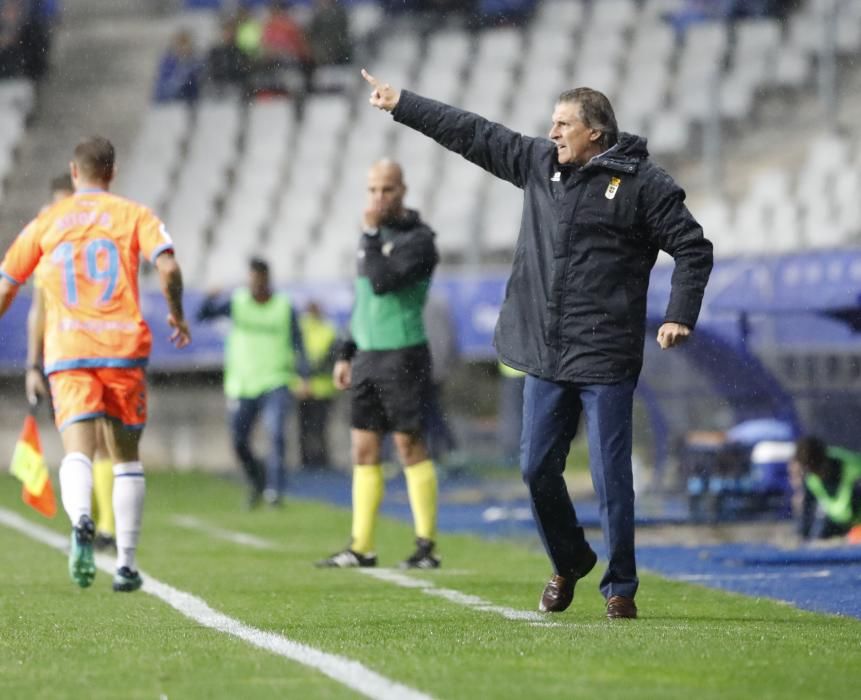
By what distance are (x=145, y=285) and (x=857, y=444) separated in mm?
11484

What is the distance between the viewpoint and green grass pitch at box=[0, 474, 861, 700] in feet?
18.1

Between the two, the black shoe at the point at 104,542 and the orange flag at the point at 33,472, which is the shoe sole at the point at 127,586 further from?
the black shoe at the point at 104,542

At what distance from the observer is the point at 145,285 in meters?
23.6

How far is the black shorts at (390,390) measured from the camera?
10180 millimetres

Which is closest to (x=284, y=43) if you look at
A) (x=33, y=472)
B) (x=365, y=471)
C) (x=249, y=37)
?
(x=249, y=37)

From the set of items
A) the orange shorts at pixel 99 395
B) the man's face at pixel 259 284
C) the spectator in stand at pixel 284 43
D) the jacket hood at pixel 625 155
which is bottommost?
the orange shorts at pixel 99 395

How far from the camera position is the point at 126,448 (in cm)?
879

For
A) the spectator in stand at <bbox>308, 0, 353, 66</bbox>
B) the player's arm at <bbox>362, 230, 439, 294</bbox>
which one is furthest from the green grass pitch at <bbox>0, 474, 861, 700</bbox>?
the spectator in stand at <bbox>308, 0, 353, 66</bbox>

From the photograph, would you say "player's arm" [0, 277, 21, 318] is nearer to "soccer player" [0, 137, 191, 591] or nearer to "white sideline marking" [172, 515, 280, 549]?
"soccer player" [0, 137, 191, 591]

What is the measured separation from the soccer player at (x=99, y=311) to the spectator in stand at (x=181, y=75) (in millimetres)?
20627

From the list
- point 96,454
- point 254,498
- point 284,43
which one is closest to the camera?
point 96,454

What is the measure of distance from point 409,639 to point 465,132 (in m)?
2.04

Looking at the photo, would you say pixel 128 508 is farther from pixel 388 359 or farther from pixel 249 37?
pixel 249 37

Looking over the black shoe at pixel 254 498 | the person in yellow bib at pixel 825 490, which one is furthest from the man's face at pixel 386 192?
the black shoe at pixel 254 498
